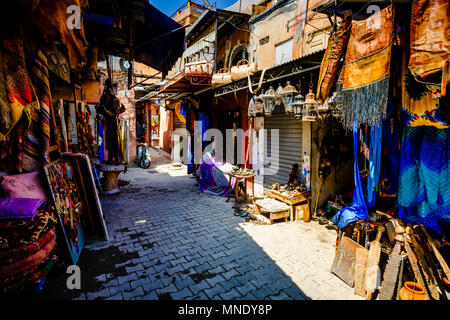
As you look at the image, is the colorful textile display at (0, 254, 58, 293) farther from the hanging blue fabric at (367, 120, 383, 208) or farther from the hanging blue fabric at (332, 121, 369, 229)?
the hanging blue fabric at (367, 120, 383, 208)

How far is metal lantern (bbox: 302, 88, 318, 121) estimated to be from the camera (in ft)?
15.6

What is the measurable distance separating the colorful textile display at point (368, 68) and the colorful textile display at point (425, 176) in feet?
2.58

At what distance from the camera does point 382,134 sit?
3.82 metres

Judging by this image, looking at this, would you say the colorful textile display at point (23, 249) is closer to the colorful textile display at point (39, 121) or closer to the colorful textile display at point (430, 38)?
the colorful textile display at point (39, 121)

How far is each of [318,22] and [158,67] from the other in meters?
5.85

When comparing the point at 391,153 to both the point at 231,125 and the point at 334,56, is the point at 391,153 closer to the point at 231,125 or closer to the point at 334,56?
the point at 334,56

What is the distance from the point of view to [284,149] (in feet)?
24.2

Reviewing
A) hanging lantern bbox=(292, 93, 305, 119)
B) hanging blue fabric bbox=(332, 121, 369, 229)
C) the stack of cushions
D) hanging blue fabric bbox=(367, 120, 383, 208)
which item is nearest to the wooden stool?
hanging blue fabric bbox=(332, 121, 369, 229)

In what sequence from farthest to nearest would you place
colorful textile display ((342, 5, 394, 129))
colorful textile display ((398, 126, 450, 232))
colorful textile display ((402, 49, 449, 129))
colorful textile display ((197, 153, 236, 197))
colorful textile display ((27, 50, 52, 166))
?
colorful textile display ((197, 153, 236, 197)), colorful textile display ((27, 50, 52, 166)), colorful textile display ((398, 126, 450, 232)), colorful textile display ((342, 5, 394, 129)), colorful textile display ((402, 49, 449, 129))

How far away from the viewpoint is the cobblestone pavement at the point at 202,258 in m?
3.36

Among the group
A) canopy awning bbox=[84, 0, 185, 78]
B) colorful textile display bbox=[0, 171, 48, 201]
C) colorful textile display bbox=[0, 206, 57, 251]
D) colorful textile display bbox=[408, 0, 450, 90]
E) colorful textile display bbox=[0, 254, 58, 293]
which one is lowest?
colorful textile display bbox=[0, 254, 58, 293]

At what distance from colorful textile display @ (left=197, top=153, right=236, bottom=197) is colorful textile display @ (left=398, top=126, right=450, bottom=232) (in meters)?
5.40

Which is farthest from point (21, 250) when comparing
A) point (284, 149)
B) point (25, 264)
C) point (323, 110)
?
point (284, 149)
